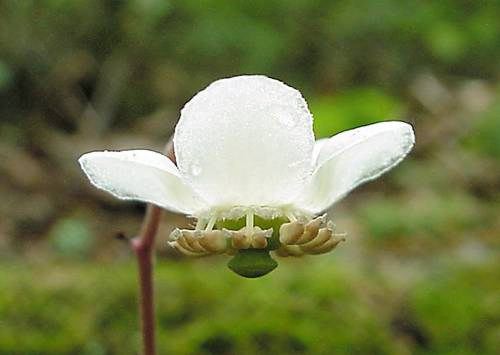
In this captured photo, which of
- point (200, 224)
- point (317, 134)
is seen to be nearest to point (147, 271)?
point (200, 224)

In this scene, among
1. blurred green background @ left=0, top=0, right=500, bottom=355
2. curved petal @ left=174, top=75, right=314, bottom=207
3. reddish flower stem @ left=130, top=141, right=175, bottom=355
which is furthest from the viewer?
blurred green background @ left=0, top=0, right=500, bottom=355

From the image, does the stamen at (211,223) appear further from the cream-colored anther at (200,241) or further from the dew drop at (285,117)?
the dew drop at (285,117)

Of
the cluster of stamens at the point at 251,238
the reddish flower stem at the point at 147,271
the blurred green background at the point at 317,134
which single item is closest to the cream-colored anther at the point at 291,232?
the cluster of stamens at the point at 251,238

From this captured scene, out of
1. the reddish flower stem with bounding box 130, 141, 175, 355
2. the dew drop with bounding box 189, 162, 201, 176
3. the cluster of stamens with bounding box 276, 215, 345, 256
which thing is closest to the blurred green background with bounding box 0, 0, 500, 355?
the reddish flower stem with bounding box 130, 141, 175, 355

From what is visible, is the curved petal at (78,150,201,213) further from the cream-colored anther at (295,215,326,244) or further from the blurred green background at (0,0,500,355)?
the blurred green background at (0,0,500,355)

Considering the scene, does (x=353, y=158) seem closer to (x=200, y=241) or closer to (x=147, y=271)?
(x=200, y=241)

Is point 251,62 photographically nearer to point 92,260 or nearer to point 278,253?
point 92,260
